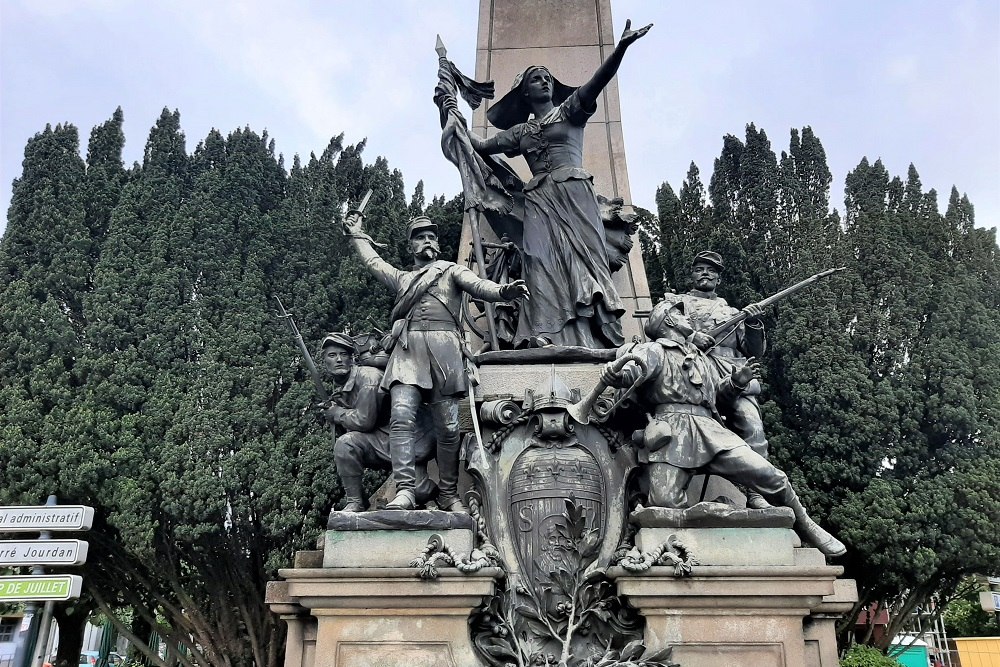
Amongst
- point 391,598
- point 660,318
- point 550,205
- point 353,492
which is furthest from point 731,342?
point 391,598

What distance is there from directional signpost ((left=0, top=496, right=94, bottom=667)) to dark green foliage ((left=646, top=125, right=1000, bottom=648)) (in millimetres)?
10269

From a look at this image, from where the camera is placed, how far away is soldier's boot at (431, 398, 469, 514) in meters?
6.31

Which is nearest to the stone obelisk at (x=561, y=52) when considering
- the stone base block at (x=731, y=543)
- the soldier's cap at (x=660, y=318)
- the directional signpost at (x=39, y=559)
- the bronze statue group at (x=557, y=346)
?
the bronze statue group at (x=557, y=346)

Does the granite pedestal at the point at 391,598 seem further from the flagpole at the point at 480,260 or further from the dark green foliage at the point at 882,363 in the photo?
the dark green foliage at the point at 882,363

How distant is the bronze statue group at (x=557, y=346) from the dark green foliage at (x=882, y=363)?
269 inches

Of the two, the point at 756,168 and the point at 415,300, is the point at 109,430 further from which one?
the point at 756,168

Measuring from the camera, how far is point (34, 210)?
14891 millimetres

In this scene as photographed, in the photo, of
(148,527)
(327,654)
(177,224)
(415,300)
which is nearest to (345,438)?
(415,300)

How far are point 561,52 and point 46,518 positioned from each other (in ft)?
25.1

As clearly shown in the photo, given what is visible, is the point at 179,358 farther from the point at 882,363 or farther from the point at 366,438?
the point at 882,363

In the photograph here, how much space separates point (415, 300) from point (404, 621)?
2337 mm

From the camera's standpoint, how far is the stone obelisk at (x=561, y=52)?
9.83 meters

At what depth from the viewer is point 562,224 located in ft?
25.6

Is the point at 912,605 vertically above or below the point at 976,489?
below
